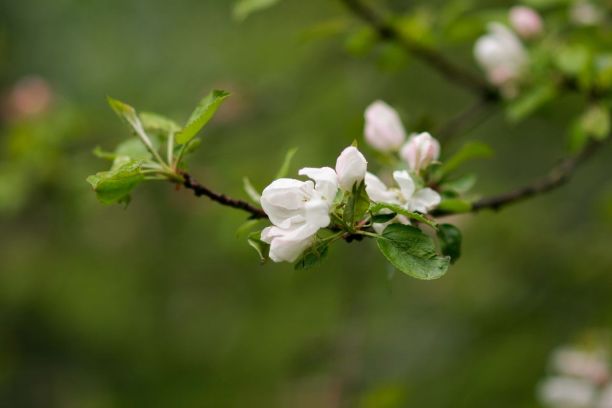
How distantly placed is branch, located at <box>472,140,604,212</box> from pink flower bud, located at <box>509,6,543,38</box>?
327 millimetres

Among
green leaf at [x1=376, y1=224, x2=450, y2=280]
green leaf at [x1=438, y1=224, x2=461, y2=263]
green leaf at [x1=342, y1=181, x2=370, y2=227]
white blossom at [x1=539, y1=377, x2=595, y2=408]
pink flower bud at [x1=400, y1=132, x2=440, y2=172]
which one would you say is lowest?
white blossom at [x1=539, y1=377, x2=595, y2=408]

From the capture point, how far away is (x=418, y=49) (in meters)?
2.10

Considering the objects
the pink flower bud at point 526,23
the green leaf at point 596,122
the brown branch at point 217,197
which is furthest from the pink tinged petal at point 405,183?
the pink flower bud at point 526,23

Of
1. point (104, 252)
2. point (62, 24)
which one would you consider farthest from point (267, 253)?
point (62, 24)

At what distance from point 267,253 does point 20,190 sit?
2049 millimetres

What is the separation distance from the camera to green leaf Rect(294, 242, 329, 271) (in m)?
1.12

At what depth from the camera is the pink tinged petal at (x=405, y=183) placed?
122 centimetres

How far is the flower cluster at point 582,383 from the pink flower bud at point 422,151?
137 centimetres

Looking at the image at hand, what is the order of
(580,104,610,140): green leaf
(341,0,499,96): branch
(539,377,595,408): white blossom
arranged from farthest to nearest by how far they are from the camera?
1. (539,377,595,408): white blossom
2. (341,0,499,96): branch
3. (580,104,610,140): green leaf

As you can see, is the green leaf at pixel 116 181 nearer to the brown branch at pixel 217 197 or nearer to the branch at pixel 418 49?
the brown branch at pixel 217 197

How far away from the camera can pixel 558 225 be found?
4.28 meters

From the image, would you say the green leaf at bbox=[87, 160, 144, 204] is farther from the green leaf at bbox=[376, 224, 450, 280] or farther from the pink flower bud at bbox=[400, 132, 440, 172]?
the pink flower bud at bbox=[400, 132, 440, 172]

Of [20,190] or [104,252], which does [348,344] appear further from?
[104,252]

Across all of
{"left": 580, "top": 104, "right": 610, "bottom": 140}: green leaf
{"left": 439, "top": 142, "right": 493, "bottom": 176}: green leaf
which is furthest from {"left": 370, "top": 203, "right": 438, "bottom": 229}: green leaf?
{"left": 580, "top": 104, "right": 610, "bottom": 140}: green leaf
